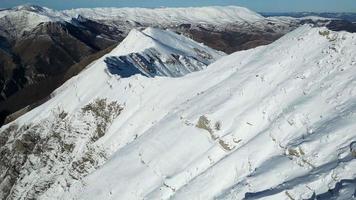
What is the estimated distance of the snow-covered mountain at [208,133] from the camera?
84.3 feet

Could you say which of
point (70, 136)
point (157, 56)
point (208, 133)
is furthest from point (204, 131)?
point (157, 56)

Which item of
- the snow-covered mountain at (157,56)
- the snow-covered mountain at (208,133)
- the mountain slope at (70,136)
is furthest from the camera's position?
the snow-covered mountain at (157,56)

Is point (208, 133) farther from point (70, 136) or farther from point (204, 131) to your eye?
point (70, 136)

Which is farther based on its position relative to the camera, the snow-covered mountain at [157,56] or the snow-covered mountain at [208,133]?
the snow-covered mountain at [157,56]

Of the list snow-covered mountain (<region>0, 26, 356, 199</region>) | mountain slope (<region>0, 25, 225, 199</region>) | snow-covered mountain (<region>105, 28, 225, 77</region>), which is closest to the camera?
snow-covered mountain (<region>0, 26, 356, 199</region>)

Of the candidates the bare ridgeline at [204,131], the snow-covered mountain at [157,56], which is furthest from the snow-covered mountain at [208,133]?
the snow-covered mountain at [157,56]

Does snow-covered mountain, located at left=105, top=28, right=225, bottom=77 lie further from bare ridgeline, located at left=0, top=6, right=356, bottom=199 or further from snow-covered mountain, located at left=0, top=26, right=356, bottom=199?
Answer: snow-covered mountain, located at left=0, top=26, right=356, bottom=199

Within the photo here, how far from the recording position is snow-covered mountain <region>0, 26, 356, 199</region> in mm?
25688

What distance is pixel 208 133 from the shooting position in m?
38.6

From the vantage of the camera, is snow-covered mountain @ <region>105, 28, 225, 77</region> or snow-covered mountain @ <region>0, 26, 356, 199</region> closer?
snow-covered mountain @ <region>0, 26, 356, 199</region>

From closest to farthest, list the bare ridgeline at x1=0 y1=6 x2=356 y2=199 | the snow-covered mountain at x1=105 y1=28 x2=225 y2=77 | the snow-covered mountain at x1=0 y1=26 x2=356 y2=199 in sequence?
the snow-covered mountain at x1=0 y1=26 x2=356 y2=199 < the bare ridgeline at x1=0 y1=6 x2=356 y2=199 < the snow-covered mountain at x1=105 y1=28 x2=225 y2=77

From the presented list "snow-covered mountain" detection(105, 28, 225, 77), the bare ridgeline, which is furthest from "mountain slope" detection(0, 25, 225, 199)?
the bare ridgeline

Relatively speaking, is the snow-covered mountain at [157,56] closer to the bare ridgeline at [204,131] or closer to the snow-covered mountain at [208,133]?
the bare ridgeline at [204,131]

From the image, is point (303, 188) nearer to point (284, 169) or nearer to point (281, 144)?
point (284, 169)
